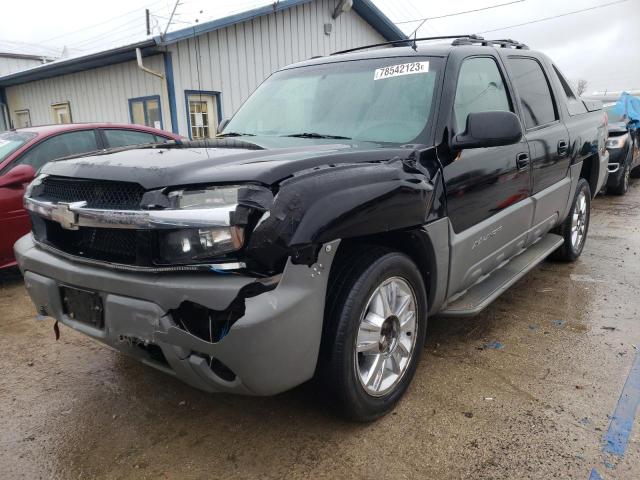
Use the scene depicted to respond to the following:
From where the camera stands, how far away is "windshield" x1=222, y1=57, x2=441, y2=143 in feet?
9.55

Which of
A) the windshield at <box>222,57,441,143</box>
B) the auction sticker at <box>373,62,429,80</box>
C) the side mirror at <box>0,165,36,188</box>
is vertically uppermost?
the auction sticker at <box>373,62,429,80</box>

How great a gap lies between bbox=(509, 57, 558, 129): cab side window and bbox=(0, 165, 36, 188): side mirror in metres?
4.36

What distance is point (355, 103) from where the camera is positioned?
10.3 ft

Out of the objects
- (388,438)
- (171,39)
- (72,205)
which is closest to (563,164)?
(388,438)

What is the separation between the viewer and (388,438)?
7.89 ft

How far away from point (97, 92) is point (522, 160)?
38.3 feet

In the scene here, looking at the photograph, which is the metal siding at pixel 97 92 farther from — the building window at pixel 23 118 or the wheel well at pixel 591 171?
the wheel well at pixel 591 171

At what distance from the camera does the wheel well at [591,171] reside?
5078mm

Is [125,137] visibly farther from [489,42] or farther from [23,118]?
[23,118]

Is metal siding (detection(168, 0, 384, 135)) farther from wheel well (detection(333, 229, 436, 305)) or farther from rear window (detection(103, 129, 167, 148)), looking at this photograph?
wheel well (detection(333, 229, 436, 305))

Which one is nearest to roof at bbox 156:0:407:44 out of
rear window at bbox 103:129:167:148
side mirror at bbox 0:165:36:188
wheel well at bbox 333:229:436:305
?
rear window at bbox 103:129:167:148

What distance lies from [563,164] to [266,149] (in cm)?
289

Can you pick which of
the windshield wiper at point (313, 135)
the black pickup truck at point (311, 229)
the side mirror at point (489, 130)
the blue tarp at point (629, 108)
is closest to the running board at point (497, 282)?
the black pickup truck at point (311, 229)

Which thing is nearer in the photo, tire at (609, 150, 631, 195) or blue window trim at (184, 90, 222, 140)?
tire at (609, 150, 631, 195)
